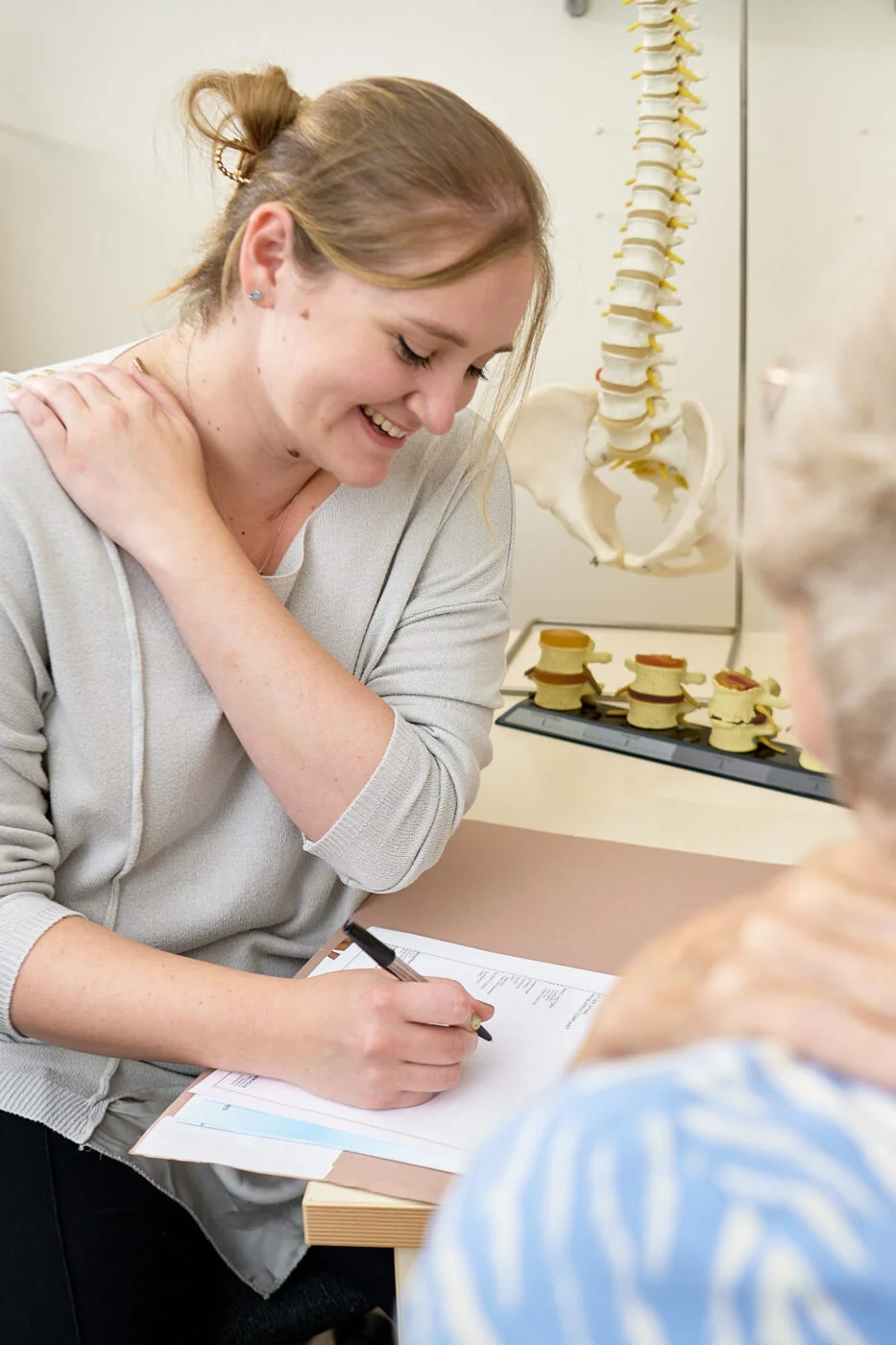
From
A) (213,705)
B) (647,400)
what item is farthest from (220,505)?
(647,400)

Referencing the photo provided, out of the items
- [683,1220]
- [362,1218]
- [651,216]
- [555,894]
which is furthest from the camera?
[651,216]

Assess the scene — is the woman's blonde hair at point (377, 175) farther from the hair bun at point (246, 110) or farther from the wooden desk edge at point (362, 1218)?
the wooden desk edge at point (362, 1218)

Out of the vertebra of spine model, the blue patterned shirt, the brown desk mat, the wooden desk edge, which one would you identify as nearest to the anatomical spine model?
the vertebra of spine model

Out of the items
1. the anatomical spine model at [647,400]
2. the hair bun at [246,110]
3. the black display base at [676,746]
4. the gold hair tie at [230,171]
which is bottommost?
the black display base at [676,746]

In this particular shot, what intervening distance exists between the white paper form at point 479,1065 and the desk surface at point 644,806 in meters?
0.31

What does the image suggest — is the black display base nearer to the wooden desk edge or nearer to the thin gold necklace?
the thin gold necklace

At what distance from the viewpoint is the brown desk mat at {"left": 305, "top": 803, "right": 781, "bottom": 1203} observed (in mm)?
919

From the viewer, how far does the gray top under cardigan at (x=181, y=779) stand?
2.82 ft

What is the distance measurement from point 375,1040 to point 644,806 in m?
0.62

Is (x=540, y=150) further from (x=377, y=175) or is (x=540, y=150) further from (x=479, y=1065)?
(x=479, y=1065)

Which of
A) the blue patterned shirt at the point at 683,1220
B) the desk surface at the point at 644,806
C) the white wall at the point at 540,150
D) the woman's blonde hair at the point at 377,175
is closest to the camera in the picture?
the blue patterned shirt at the point at 683,1220

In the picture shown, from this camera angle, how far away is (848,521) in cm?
36

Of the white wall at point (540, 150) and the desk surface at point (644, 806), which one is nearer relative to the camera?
the desk surface at point (644, 806)

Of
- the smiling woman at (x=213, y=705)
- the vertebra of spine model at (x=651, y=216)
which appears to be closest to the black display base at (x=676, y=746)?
the vertebra of spine model at (x=651, y=216)
